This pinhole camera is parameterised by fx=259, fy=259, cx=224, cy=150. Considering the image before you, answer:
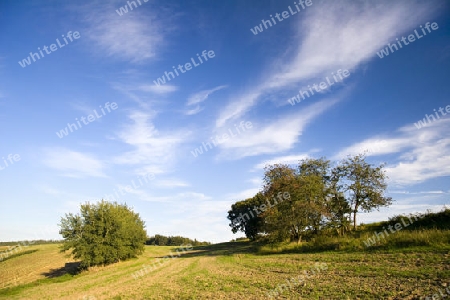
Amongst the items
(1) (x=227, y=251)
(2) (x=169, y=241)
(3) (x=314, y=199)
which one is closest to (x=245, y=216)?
(1) (x=227, y=251)

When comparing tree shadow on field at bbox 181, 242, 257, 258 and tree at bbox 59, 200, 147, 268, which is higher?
tree at bbox 59, 200, 147, 268

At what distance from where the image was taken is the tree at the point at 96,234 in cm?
4125

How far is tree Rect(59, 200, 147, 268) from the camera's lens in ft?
135

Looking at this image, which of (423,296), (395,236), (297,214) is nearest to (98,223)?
(297,214)

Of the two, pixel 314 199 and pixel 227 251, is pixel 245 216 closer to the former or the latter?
pixel 227 251

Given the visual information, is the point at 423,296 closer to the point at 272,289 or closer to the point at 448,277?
the point at 448,277

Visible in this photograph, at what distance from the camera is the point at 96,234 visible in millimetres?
43625

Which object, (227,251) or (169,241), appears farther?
(169,241)

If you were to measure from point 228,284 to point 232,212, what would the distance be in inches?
2675

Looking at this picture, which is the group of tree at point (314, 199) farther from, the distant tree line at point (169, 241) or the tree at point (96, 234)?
the distant tree line at point (169, 241)

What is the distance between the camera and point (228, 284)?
55.0ft

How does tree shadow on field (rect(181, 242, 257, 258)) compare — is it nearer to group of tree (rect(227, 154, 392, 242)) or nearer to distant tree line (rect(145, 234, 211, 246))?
group of tree (rect(227, 154, 392, 242))

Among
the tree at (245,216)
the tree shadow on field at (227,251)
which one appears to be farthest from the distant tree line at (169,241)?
the tree shadow on field at (227,251)

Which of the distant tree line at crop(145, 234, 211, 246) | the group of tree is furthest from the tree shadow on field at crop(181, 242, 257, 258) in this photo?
the distant tree line at crop(145, 234, 211, 246)
